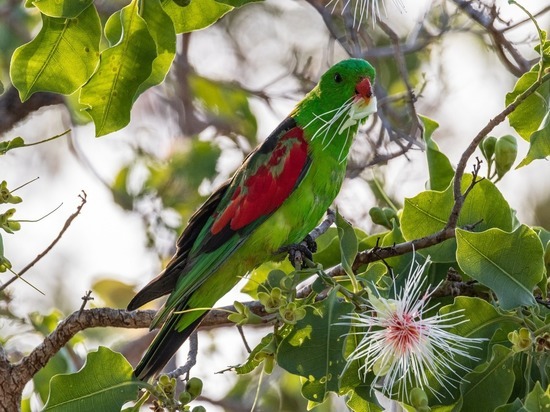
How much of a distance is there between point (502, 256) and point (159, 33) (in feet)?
3.33

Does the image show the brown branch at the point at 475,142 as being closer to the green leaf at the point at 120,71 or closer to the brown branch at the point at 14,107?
the green leaf at the point at 120,71

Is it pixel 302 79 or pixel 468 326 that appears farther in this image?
pixel 302 79

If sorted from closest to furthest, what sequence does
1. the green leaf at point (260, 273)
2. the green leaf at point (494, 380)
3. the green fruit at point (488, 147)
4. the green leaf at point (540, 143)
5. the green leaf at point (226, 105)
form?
the green leaf at point (494, 380), the green leaf at point (540, 143), the green fruit at point (488, 147), the green leaf at point (260, 273), the green leaf at point (226, 105)

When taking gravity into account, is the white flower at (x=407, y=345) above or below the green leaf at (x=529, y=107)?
below

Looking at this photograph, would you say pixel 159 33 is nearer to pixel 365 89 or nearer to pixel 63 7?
pixel 63 7

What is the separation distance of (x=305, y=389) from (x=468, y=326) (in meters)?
0.44

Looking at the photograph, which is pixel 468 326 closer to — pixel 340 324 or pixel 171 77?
pixel 340 324

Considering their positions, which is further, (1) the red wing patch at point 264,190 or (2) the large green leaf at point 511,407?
(1) the red wing patch at point 264,190

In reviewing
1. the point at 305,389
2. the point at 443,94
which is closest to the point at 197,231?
the point at 305,389

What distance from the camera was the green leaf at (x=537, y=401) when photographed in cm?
186

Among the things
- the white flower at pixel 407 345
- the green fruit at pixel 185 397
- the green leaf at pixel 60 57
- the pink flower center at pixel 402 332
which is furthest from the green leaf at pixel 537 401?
the green leaf at pixel 60 57

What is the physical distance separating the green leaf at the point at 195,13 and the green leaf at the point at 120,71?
13 centimetres

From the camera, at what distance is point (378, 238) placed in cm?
272

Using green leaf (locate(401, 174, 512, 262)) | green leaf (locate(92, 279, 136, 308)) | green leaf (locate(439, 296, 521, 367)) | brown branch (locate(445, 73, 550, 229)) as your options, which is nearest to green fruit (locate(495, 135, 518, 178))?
green leaf (locate(401, 174, 512, 262))
